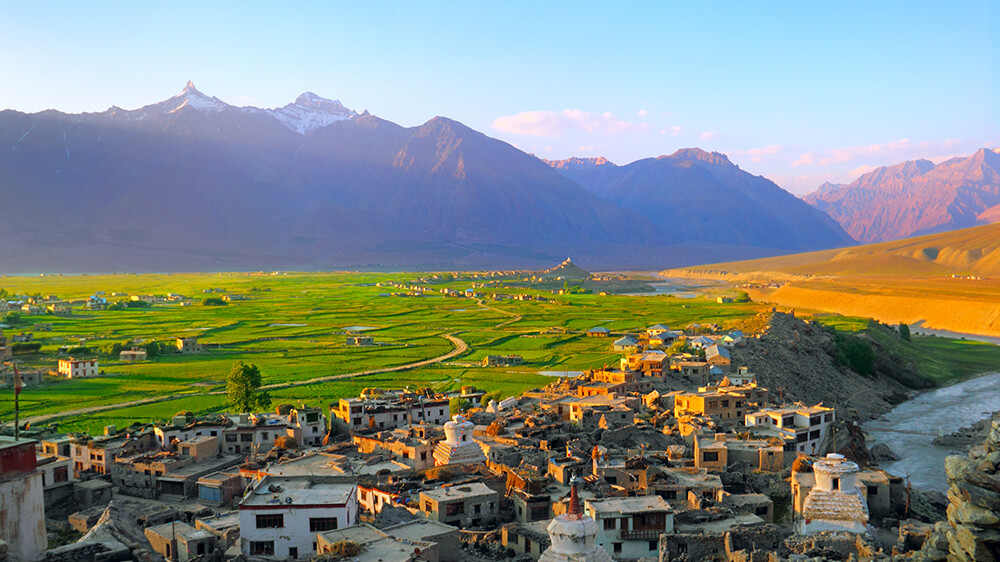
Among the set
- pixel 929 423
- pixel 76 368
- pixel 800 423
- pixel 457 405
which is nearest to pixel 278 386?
pixel 76 368

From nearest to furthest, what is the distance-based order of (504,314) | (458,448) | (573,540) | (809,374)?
(573,540), (458,448), (809,374), (504,314)

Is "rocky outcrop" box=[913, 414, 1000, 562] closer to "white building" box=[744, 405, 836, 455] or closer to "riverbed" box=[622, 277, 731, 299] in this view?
"white building" box=[744, 405, 836, 455]

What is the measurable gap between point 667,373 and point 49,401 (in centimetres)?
3271

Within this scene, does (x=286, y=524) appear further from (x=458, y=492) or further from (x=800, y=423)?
(x=800, y=423)

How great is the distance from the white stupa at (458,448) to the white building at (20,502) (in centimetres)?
1278

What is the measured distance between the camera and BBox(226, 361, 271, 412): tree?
3981 centimetres

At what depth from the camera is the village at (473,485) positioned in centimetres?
1705

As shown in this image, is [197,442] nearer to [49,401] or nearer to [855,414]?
[49,401]

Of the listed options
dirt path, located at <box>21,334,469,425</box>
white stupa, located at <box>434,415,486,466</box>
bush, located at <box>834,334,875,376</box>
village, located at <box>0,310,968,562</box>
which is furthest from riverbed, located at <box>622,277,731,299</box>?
white stupa, located at <box>434,415,486,466</box>

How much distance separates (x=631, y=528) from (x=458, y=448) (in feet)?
24.4

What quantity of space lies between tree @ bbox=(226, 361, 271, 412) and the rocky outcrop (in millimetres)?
33879

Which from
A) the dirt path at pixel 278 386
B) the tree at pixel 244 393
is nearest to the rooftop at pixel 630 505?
the tree at pixel 244 393

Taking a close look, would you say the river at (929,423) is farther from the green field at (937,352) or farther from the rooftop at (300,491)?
the rooftop at (300,491)

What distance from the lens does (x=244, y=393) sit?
3984cm
